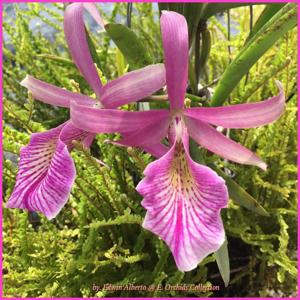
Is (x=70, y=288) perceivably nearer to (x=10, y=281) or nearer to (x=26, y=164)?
(x=10, y=281)

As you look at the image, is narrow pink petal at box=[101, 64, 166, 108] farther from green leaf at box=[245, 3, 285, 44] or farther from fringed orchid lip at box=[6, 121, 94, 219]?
green leaf at box=[245, 3, 285, 44]

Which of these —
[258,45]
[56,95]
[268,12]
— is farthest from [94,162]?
[268,12]

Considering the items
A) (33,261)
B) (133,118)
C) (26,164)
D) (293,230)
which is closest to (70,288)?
(33,261)

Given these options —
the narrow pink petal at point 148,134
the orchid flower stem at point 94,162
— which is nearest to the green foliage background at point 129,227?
the orchid flower stem at point 94,162

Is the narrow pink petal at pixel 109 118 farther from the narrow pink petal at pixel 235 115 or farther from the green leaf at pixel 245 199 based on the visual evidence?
the green leaf at pixel 245 199

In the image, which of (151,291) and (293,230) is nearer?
(151,291)

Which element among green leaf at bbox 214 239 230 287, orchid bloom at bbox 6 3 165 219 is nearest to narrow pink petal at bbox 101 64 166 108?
orchid bloom at bbox 6 3 165 219

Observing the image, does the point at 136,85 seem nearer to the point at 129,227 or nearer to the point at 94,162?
the point at 94,162

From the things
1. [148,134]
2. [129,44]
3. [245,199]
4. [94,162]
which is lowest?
[245,199]
